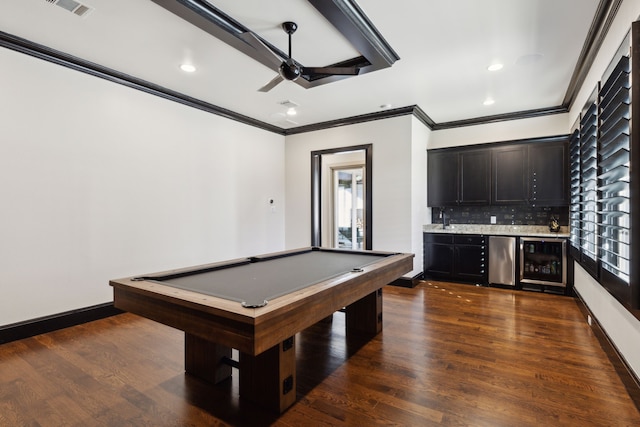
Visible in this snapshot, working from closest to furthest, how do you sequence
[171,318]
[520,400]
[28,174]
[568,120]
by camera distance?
[171,318], [520,400], [28,174], [568,120]

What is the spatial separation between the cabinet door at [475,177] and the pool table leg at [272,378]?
444 cm

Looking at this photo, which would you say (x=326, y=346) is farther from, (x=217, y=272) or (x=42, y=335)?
(x=42, y=335)

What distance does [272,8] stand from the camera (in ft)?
8.61

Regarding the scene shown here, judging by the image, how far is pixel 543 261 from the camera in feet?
15.8

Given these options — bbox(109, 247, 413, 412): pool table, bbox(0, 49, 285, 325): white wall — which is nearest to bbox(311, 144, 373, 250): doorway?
bbox(0, 49, 285, 325): white wall

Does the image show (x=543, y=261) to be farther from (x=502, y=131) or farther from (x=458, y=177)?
(x=502, y=131)

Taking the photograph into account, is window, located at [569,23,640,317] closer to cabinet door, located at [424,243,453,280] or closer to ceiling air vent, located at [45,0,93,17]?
cabinet door, located at [424,243,453,280]

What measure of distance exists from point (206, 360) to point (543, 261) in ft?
15.6

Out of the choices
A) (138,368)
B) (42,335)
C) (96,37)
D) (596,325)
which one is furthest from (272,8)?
(596,325)

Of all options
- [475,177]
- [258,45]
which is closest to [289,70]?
[258,45]

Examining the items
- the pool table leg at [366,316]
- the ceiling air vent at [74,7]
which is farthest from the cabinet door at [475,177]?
the ceiling air vent at [74,7]

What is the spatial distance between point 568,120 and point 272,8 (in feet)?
15.4

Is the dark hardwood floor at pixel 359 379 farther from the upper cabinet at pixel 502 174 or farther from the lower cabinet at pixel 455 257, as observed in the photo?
the upper cabinet at pixel 502 174

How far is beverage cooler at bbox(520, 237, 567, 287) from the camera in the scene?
4652mm
